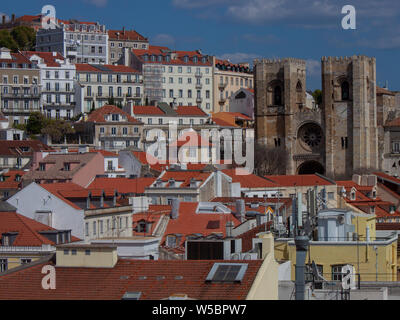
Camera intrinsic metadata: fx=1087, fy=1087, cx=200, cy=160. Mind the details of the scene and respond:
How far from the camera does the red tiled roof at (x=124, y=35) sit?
6309 inches

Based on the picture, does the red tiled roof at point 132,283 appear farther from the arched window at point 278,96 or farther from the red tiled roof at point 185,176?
the arched window at point 278,96

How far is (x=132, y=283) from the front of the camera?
2136 cm

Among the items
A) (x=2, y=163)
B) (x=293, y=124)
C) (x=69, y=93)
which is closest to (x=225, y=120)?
(x=293, y=124)

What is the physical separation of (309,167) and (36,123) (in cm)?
3304

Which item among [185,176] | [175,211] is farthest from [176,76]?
[175,211]

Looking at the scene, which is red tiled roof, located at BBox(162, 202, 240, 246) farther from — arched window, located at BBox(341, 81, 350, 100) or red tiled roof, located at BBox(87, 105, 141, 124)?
arched window, located at BBox(341, 81, 350, 100)

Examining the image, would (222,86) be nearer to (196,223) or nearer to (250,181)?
(250,181)

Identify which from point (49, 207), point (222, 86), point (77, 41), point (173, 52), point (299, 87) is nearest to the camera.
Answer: point (49, 207)

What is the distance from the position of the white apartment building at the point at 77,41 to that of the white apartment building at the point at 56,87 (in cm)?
1600
